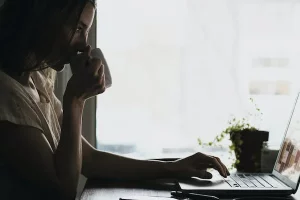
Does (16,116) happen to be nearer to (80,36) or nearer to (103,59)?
(80,36)

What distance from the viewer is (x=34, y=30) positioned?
3.72ft

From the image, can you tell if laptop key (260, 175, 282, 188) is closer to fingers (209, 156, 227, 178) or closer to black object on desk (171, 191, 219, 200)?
fingers (209, 156, 227, 178)

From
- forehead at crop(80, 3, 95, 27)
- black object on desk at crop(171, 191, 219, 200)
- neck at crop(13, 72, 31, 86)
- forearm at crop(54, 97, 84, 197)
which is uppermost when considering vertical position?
forehead at crop(80, 3, 95, 27)

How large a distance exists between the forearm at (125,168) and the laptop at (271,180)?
0.08 metres

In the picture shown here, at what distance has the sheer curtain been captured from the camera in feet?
6.26

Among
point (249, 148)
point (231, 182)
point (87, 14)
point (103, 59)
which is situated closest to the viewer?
point (87, 14)

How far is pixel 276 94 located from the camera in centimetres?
193

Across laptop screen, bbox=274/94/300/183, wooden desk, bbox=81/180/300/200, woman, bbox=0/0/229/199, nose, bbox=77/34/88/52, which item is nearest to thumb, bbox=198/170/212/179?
wooden desk, bbox=81/180/300/200

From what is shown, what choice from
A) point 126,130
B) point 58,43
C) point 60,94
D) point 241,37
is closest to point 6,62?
point 58,43

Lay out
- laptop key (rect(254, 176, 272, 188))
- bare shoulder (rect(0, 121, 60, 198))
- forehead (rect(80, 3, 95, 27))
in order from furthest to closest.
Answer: laptop key (rect(254, 176, 272, 188)), forehead (rect(80, 3, 95, 27)), bare shoulder (rect(0, 121, 60, 198))

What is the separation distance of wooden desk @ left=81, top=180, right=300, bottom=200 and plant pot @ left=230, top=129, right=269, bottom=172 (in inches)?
11.5

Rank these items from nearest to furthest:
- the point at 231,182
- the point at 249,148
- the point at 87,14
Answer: the point at 87,14, the point at 231,182, the point at 249,148

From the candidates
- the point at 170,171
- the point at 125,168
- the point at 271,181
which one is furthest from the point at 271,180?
the point at 125,168

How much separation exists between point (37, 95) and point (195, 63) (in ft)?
2.71
